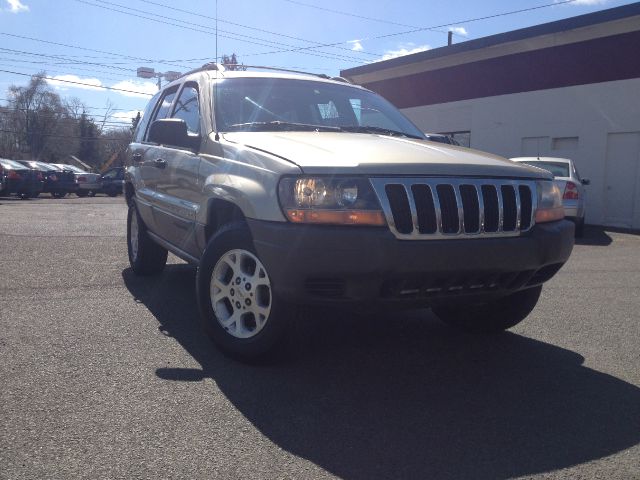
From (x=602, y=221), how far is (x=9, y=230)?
13.5 meters

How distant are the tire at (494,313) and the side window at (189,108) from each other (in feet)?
7.52

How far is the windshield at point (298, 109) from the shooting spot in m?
4.75

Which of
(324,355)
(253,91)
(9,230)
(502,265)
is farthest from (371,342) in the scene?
(9,230)

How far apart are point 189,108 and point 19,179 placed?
21187 mm

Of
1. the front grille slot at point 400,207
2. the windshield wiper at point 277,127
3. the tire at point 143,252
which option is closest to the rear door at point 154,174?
the tire at point 143,252

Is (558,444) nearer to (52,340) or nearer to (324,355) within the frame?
(324,355)

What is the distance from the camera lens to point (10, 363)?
3.89 meters

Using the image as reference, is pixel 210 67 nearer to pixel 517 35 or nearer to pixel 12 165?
pixel 517 35

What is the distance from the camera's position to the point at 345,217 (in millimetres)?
3389

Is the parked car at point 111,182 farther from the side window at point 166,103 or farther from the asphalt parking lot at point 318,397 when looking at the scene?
the asphalt parking lot at point 318,397

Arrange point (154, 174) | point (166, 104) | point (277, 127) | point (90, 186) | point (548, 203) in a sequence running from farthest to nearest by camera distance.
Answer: point (90, 186) < point (166, 104) < point (154, 174) < point (277, 127) < point (548, 203)

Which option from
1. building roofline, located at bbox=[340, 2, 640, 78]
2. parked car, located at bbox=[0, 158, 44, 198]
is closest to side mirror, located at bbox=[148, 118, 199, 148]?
building roofline, located at bbox=[340, 2, 640, 78]

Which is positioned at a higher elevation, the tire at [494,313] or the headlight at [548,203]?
the headlight at [548,203]

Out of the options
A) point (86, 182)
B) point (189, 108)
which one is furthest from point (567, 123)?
point (86, 182)
